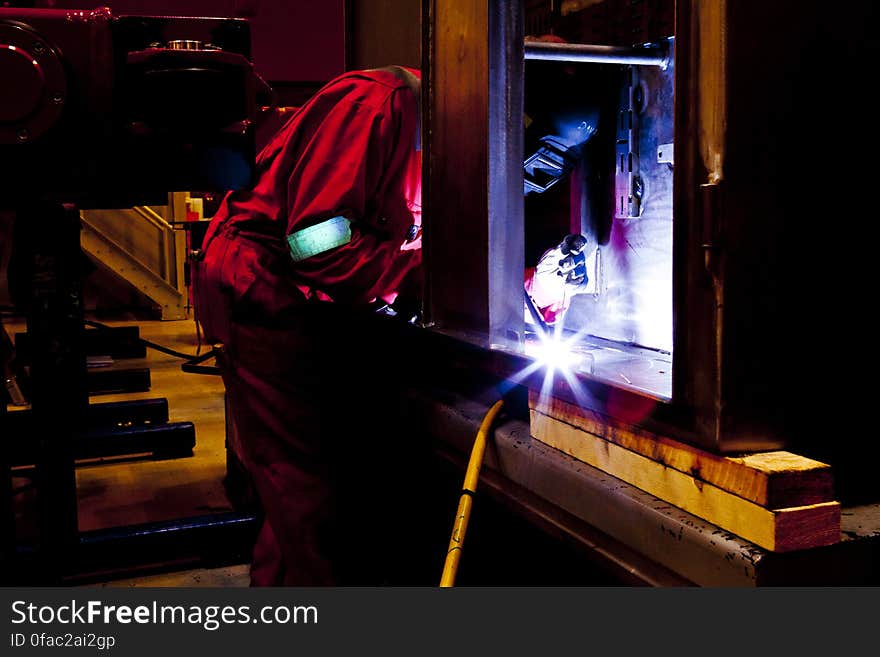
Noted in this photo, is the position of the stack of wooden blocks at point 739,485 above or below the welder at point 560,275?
below

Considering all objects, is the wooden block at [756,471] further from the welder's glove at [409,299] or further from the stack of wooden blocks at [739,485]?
the welder's glove at [409,299]

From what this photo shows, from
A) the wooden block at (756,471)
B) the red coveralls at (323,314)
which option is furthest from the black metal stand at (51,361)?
the wooden block at (756,471)

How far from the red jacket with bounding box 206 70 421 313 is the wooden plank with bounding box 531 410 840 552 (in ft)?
3.00

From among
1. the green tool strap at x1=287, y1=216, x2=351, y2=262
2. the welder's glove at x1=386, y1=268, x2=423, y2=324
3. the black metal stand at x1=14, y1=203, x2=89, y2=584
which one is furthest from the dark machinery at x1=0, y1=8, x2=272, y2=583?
the welder's glove at x1=386, y1=268, x2=423, y2=324

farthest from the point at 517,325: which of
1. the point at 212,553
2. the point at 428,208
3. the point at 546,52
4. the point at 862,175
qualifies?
the point at 212,553

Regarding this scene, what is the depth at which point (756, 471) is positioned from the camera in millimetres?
1115

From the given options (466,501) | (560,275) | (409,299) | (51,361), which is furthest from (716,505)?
(51,361)

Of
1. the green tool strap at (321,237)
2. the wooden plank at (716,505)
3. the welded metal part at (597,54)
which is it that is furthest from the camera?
the green tool strap at (321,237)

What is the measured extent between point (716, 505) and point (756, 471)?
0.33 feet

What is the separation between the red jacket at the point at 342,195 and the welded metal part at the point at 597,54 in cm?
47

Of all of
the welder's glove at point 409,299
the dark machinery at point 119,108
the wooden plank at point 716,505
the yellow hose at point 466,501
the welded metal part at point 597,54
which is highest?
the welded metal part at point 597,54

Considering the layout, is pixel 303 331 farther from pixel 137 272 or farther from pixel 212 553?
pixel 137 272

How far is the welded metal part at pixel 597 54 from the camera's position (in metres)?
1.86

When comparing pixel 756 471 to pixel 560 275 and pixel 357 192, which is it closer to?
pixel 560 275
